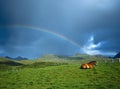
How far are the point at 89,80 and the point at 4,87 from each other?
500 inches

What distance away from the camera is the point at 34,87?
2708 centimetres

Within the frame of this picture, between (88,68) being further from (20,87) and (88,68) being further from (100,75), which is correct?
(20,87)

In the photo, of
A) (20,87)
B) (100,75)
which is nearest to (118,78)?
(100,75)

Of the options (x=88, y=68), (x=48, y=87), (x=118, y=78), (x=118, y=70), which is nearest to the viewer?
(x=48, y=87)

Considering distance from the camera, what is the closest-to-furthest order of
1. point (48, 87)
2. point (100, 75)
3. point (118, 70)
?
point (48, 87) → point (100, 75) → point (118, 70)

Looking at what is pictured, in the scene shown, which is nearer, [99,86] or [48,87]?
[99,86]

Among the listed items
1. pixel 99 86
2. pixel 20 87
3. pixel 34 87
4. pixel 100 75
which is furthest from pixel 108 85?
pixel 20 87

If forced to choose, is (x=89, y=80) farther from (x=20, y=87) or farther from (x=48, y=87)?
(x=20, y=87)

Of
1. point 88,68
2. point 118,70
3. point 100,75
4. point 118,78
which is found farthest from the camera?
point 88,68

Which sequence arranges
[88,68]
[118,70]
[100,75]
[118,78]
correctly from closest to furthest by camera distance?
[118,78], [100,75], [118,70], [88,68]

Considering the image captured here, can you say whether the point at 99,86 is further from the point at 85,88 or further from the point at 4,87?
the point at 4,87

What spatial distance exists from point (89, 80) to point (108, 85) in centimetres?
489

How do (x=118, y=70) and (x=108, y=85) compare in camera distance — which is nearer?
(x=108, y=85)

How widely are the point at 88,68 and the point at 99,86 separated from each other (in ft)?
49.8
